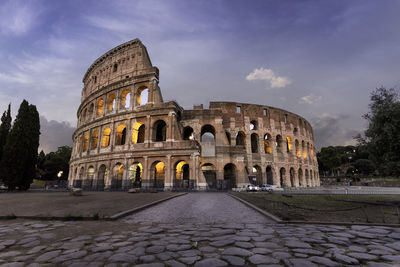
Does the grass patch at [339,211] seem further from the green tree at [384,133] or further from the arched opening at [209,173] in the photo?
the arched opening at [209,173]

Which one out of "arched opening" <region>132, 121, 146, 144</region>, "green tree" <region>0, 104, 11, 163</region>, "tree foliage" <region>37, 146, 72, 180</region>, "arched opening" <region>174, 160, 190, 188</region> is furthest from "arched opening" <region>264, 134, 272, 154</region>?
"tree foliage" <region>37, 146, 72, 180</region>

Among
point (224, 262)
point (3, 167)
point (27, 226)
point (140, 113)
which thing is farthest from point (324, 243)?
point (3, 167)

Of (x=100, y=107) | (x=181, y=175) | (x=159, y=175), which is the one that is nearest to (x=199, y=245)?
(x=159, y=175)

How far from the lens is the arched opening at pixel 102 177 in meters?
25.5

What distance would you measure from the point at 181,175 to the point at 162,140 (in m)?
5.90

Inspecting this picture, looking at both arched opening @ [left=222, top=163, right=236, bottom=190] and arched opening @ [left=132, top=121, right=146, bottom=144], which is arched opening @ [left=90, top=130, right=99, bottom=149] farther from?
arched opening @ [left=222, top=163, right=236, bottom=190]

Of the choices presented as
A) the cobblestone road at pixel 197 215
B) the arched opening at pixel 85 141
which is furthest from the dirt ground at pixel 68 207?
the arched opening at pixel 85 141

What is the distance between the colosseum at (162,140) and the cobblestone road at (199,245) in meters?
17.6

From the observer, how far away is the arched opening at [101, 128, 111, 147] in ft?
89.6

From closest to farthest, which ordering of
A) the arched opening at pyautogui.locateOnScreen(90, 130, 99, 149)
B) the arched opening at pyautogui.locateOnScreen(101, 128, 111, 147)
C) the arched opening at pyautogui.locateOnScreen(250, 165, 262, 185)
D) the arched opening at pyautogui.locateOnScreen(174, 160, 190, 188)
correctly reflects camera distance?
the arched opening at pyautogui.locateOnScreen(174, 160, 190, 188) < the arched opening at pyautogui.locateOnScreen(101, 128, 111, 147) < the arched opening at pyautogui.locateOnScreen(250, 165, 262, 185) < the arched opening at pyautogui.locateOnScreen(90, 130, 99, 149)

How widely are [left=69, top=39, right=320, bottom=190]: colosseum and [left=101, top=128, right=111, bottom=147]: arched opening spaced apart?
0.13 metres

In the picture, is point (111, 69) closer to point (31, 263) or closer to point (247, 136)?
point (247, 136)

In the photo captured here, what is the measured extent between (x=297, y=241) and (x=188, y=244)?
79.8 inches

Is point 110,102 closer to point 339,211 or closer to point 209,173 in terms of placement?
point 209,173
